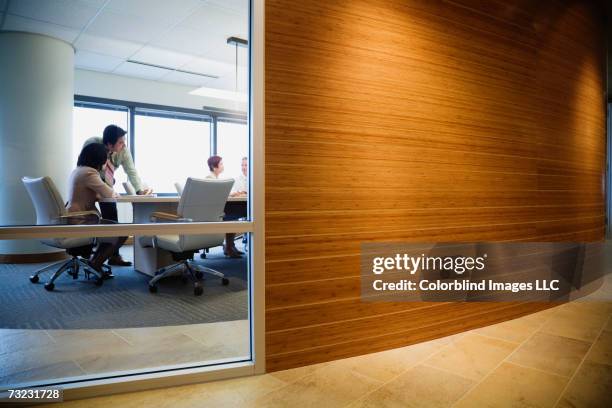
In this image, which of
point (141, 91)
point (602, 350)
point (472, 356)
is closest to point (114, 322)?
point (141, 91)

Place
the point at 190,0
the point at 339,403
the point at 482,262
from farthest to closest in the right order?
the point at 482,262 < the point at 190,0 < the point at 339,403

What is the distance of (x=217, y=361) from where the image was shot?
2.56 m

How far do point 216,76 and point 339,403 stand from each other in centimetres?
205

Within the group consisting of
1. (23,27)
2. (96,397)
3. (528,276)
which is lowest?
(96,397)

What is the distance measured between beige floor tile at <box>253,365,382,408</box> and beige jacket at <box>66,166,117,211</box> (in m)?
1.37

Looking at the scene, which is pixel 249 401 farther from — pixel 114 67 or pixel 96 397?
pixel 114 67

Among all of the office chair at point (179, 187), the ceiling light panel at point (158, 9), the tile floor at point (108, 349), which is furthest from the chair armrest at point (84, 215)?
the ceiling light panel at point (158, 9)

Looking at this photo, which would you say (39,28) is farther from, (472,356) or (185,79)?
(472,356)

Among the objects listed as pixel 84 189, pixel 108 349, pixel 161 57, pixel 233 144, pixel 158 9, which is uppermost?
pixel 158 9

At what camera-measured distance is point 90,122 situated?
232cm

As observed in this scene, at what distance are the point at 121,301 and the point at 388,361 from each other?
191 cm

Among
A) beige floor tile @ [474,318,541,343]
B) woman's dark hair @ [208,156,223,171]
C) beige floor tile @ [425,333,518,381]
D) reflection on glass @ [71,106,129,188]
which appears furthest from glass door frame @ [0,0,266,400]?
beige floor tile @ [474,318,541,343]

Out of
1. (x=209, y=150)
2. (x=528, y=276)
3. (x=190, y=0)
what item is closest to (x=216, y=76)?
(x=209, y=150)

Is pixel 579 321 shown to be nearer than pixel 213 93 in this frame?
No
